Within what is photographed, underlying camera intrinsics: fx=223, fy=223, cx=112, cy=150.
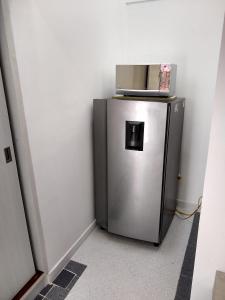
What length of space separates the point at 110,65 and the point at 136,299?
6.53 feet

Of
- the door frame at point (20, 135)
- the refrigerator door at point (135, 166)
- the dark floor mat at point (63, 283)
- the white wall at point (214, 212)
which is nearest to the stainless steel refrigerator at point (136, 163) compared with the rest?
the refrigerator door at point (135, 166)

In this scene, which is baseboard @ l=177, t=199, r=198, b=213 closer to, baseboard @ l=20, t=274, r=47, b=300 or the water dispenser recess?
the water dispenser recess

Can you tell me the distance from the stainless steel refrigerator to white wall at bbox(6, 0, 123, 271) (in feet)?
0.53

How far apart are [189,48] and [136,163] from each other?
4.06ft

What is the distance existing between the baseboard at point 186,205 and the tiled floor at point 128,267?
277 millimetres

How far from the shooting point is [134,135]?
5.83 feet

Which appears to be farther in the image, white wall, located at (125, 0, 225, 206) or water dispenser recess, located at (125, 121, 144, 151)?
white wall, located at (125, 0, 225, 206)

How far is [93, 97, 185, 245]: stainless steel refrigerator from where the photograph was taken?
1.72 metres

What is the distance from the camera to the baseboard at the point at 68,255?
171cm

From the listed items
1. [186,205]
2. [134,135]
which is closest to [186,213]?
[186,205]

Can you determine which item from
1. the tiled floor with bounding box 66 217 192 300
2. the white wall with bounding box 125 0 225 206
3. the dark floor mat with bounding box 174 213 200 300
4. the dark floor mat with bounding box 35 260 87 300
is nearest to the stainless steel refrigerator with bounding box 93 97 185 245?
the tiled floor with bounding box 66 217 192 300

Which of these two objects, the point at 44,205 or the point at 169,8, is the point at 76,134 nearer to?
the point at 44,205

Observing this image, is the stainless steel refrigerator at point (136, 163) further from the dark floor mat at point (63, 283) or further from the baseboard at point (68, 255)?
the dark floor mat at point (63, 283)

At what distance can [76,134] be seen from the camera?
71.4 inches
